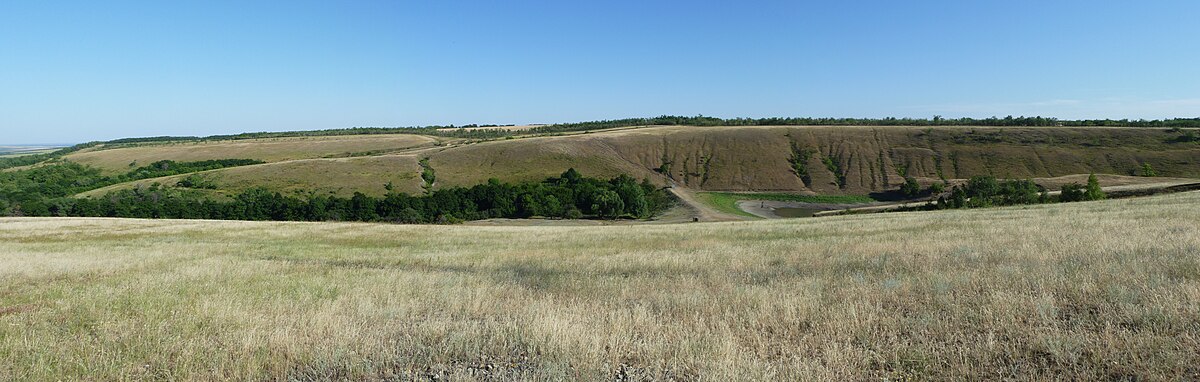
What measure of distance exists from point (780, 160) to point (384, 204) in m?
85.9

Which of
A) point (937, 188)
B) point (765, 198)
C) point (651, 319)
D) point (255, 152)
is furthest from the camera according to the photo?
point (255, 152)

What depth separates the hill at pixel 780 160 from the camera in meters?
108

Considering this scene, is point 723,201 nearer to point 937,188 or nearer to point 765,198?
point 765,198

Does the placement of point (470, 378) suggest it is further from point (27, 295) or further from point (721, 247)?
point (721, 247)

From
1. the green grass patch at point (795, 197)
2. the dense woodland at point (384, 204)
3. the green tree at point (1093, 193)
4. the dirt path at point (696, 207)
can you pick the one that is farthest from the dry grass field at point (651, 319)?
the green grass patch at point (795, 197)

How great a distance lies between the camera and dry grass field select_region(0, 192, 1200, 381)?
17.2ft

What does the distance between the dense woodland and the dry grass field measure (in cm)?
7605

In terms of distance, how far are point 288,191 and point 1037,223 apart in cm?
11067

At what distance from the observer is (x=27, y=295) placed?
966cm

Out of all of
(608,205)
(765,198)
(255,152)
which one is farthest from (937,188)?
(255,152)

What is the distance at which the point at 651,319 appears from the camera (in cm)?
699

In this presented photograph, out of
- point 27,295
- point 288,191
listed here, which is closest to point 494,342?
point 27,295

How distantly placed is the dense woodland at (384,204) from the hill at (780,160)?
408 inches

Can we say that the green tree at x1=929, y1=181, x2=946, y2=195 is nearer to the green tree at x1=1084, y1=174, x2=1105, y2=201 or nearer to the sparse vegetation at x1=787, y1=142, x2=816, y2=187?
the sparse vegetation at x1=787, y1=142, x2=816, y2=187
